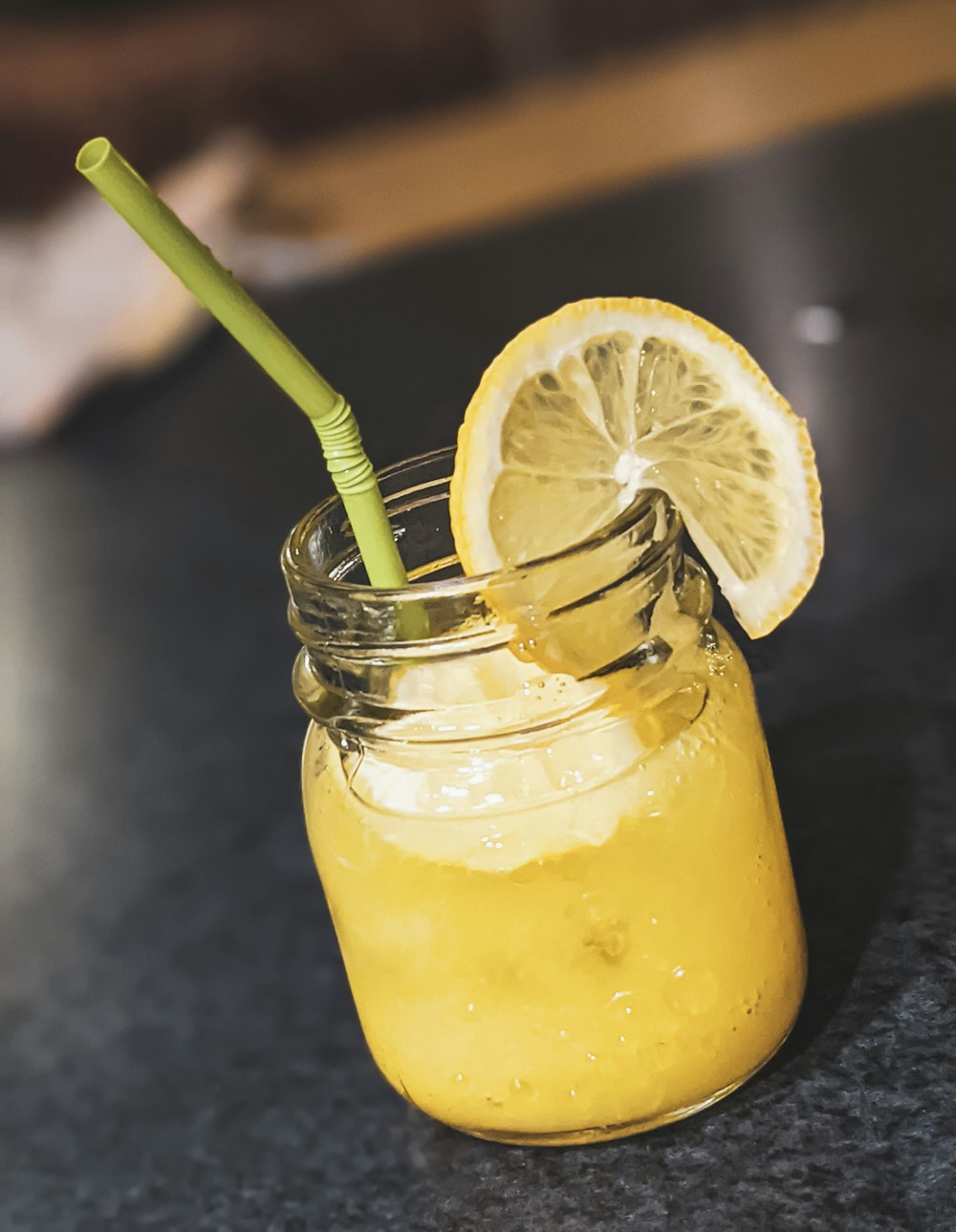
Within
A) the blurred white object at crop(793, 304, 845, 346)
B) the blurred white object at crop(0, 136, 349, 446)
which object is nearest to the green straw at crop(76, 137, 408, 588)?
the blurred white object at crop(793, 304, 845, 346)

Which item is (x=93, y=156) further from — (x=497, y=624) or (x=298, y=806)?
(x=298, y=806)

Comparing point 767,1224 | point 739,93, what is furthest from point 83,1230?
point 739,93

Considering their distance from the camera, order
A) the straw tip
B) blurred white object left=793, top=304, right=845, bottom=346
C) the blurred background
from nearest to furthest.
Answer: the straw tip
blurred white object left=793, top=304, right=845, bottom=346
the blurred background

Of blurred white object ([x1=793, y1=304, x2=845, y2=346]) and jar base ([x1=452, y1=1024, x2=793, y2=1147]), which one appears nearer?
jar base ([x1=452, y1=1024, x2=793, y2=1147])

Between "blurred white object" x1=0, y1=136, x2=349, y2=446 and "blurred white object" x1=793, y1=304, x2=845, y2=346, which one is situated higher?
"blurred white object" x1=0, y1=136, x2=349, y2=446

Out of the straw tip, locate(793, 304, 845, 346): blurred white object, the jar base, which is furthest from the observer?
locate(793, 304, 845, 346): blurred white object

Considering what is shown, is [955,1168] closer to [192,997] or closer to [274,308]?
[192,997]

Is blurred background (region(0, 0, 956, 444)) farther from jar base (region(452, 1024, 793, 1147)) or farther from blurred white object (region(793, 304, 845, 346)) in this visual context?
jar base (region(452, 1024, 793, 1147))
